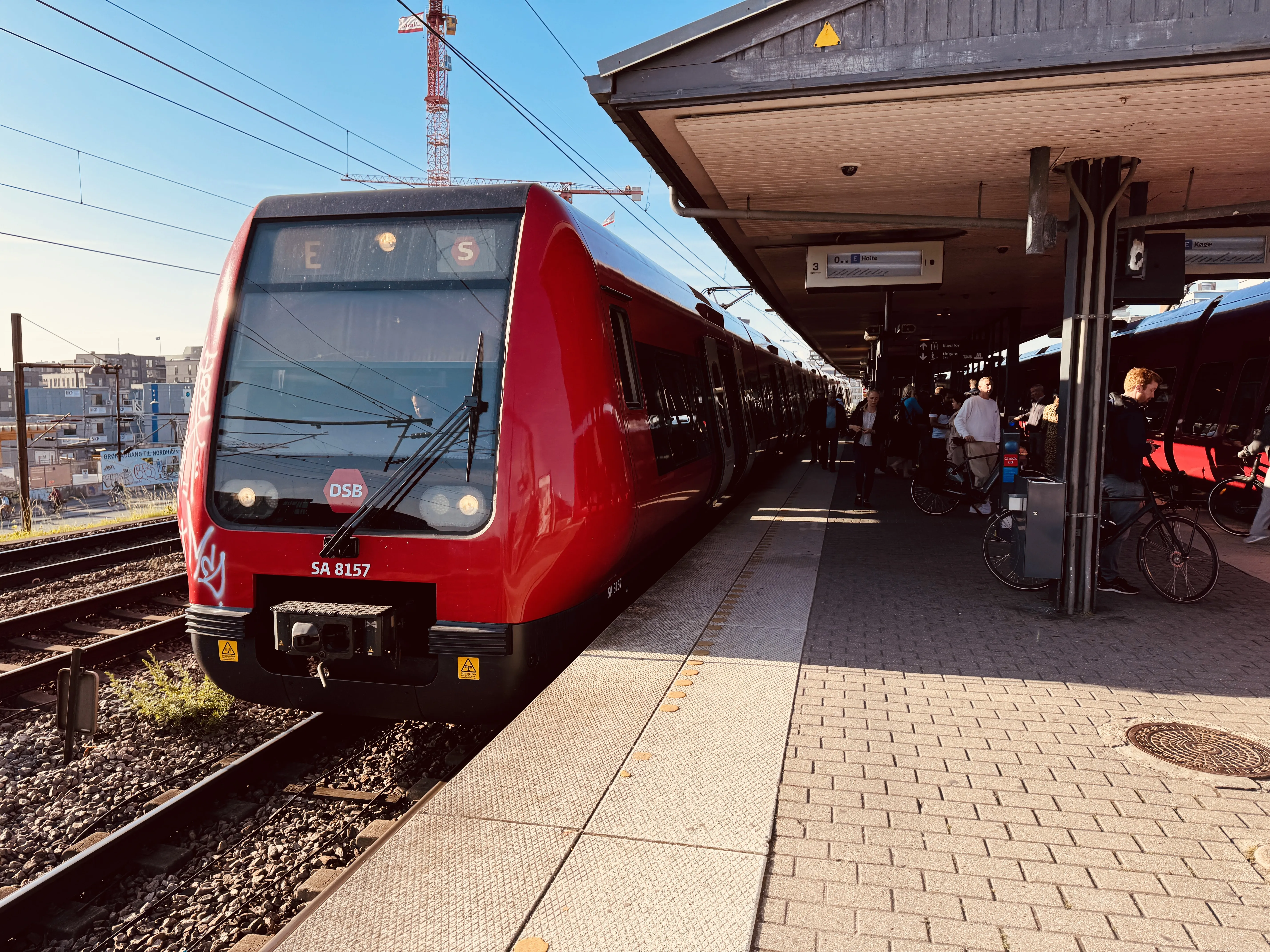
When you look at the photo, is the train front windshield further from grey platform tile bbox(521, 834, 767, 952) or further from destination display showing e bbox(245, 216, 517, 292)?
grey platform tile bbox(521, 834, 767, 952)

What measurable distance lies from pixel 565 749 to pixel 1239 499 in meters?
10.4

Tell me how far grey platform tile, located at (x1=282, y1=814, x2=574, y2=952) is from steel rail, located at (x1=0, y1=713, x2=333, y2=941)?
4.82 feet

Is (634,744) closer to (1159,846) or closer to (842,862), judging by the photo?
(842,862)

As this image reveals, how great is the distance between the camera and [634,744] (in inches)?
149

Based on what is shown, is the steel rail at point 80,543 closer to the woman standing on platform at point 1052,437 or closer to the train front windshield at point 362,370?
the train front windshield at point 362,370

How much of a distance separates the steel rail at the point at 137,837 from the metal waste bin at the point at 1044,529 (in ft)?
15.8

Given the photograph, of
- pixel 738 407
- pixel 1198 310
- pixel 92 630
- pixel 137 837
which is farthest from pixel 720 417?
pixel 1198 310

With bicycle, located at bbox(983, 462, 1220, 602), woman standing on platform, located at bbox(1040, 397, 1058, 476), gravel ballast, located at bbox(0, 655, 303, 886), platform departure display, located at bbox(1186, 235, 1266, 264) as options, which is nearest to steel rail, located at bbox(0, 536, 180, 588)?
gravel ballast, located at bbox(0, 655, 303, 886)

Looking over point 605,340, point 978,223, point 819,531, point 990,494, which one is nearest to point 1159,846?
point 605,340

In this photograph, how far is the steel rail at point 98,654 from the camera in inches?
230

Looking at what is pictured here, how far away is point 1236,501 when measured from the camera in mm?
10742

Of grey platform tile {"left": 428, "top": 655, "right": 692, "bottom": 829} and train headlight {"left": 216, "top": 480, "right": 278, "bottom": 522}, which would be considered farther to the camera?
train headlight {"left": 216, "top": 480, "right": 278, "bottom": 522}

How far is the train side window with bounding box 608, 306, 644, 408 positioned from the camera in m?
5.34

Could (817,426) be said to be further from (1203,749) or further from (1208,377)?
(1203,749)
